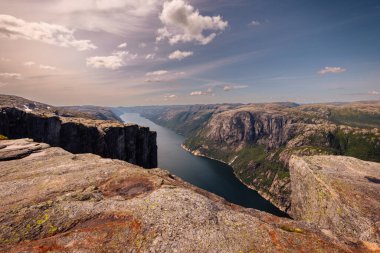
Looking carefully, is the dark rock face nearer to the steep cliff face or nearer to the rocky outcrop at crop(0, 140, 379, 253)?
the steep cliff face

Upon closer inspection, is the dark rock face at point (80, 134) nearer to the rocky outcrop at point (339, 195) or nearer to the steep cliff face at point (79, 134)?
the steep cliff face at point (79, 134)

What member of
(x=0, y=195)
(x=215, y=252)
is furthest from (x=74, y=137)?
(x=215, y=252)

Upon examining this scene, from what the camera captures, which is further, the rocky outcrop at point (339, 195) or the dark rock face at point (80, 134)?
the dark rock face at point (80, 134)

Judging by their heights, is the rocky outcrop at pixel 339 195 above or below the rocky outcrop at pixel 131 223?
below

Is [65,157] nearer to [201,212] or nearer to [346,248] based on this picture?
[201,212]

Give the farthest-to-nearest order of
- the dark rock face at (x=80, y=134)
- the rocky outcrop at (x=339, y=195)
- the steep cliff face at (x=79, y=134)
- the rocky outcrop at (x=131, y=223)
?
the dark rock face at (x=80, y=134) → the steep cliff face at (x=79, y=134) → the rocky outcrop at (x=339, y=195) → the rocky outcrop at (x=131, y=223)

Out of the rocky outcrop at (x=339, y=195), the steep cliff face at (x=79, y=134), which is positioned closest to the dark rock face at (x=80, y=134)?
the steep cliff face at (x=79, y=134)

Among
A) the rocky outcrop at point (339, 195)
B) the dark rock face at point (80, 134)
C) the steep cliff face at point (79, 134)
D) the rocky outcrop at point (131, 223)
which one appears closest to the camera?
the rocky outcrop at point (131, 223)
